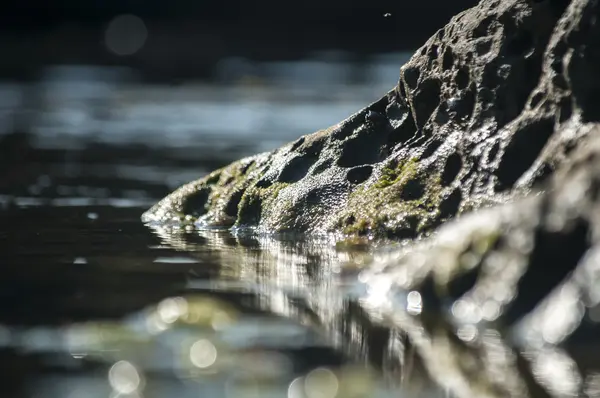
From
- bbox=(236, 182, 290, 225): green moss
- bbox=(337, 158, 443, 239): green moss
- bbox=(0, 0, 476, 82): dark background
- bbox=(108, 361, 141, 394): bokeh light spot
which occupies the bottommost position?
bbox=(108, 361, 141, 394): bokeh light spot

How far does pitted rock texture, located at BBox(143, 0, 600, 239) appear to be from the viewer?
630 cm

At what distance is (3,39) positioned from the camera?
132 ft

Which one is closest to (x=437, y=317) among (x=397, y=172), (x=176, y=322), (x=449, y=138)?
(x=176, y=322)

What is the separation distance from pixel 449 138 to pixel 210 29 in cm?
3752

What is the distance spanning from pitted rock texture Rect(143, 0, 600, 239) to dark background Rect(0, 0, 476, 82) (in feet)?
87.7

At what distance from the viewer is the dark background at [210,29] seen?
37.4 metres

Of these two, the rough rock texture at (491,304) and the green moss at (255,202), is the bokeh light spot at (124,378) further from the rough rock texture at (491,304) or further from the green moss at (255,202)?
the green moss at (255,202)

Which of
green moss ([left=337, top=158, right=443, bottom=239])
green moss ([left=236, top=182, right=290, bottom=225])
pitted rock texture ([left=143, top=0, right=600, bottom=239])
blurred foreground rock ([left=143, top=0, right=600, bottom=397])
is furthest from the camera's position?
green moss ([left=236, top=182, right=290, bottom=225])

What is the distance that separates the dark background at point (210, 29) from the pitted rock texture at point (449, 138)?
26.7 metres

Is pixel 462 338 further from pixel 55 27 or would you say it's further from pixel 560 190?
pixel 55 27

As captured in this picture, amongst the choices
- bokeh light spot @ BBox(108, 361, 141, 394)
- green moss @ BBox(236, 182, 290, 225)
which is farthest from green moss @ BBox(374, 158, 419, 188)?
bokeh light spot @ BBox(108, 361, 141, 394)

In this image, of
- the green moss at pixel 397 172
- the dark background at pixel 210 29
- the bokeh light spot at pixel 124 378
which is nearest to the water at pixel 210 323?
the bokeh light spot at pixel 124 378

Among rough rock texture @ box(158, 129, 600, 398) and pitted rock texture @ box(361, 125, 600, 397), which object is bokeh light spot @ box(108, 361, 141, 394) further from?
pitted rock texture @ box(361, 125, 600, 397)

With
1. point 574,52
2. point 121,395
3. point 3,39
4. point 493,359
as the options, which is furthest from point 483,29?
point 3,39
